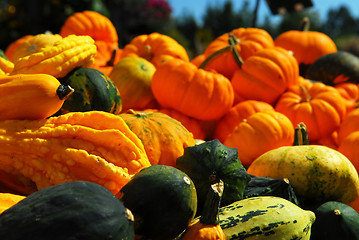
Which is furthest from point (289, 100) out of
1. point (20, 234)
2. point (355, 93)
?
point (20, 234)

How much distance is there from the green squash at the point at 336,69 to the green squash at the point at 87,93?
291cm

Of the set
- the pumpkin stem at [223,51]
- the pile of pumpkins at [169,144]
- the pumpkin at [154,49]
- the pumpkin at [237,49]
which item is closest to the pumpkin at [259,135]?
the pile of pumpkins at [169,144]

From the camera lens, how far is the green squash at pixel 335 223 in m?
1.93

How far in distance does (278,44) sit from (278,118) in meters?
2.07

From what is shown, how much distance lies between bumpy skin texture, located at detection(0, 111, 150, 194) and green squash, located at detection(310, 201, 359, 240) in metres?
1.07

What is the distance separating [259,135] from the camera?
2.89m

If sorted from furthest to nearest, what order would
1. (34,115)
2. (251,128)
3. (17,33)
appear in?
1. (17,33)
2. (251,128)
3. (34,115)

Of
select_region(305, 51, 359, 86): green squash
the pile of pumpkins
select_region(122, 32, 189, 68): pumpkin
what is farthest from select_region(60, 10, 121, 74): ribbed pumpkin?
select_region(305, 51, 359, 86): green squash

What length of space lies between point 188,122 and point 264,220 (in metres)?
1.58

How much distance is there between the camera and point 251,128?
293cm

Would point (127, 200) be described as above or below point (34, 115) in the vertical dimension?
below

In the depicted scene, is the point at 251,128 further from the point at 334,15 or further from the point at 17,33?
the point at 334,15

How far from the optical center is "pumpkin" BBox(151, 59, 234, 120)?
308cm

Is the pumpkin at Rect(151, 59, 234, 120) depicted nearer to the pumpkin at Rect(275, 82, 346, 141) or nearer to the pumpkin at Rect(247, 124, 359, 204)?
the pumpkin at Rect(275, 82, 346, 141)
